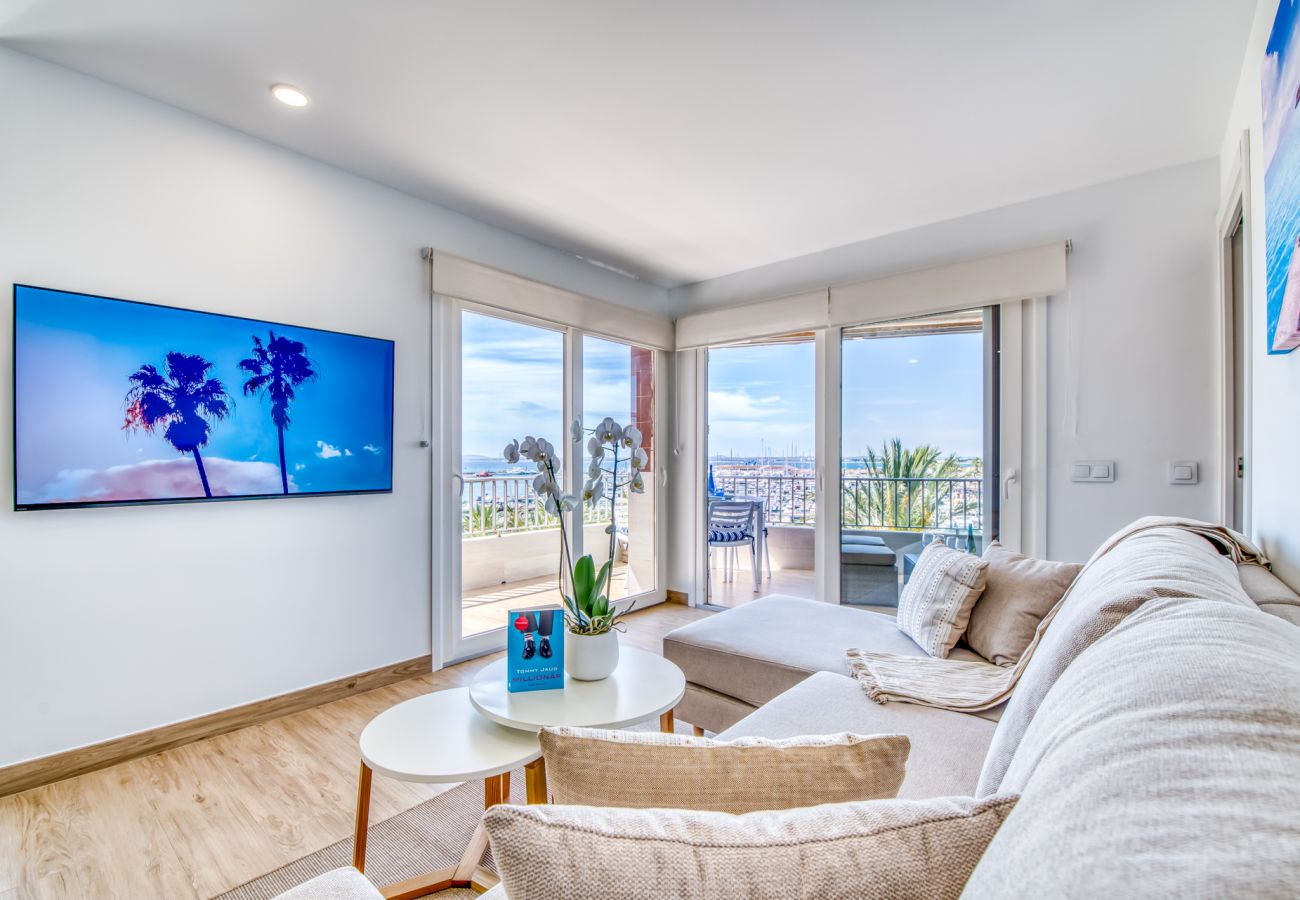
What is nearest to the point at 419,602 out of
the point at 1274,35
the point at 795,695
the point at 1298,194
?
the point at 795,695

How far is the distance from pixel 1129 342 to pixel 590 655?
297cm

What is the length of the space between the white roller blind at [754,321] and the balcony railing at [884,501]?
1031mm

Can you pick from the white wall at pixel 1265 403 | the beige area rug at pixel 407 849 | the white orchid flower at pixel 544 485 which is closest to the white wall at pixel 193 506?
the beige area rug at pixel 407 849

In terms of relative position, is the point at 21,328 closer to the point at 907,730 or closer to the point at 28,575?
the point at 28,575

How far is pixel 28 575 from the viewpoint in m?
2.06

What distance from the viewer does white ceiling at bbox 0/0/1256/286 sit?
184 centimetres

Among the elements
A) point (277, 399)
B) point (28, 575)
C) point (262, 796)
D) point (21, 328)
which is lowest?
point (262, 796)

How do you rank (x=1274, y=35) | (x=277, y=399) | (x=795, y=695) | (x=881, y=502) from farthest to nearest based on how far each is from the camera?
(x=881, y=502) < (x=277, y=399) < (x=795, y=695) < (x=1274, y=35)

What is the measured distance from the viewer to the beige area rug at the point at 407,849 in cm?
162

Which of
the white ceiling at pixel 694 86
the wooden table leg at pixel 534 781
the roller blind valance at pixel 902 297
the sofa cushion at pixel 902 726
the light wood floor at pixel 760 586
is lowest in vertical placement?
the light wood floor at pixel 760 586

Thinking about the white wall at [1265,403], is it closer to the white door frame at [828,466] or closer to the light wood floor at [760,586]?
the white door frame at [828,466]

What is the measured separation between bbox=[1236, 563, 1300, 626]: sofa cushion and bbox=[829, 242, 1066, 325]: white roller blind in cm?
216

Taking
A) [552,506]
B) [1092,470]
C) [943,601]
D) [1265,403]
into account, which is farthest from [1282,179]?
[1092,470]

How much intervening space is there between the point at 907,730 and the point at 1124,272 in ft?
8.76
